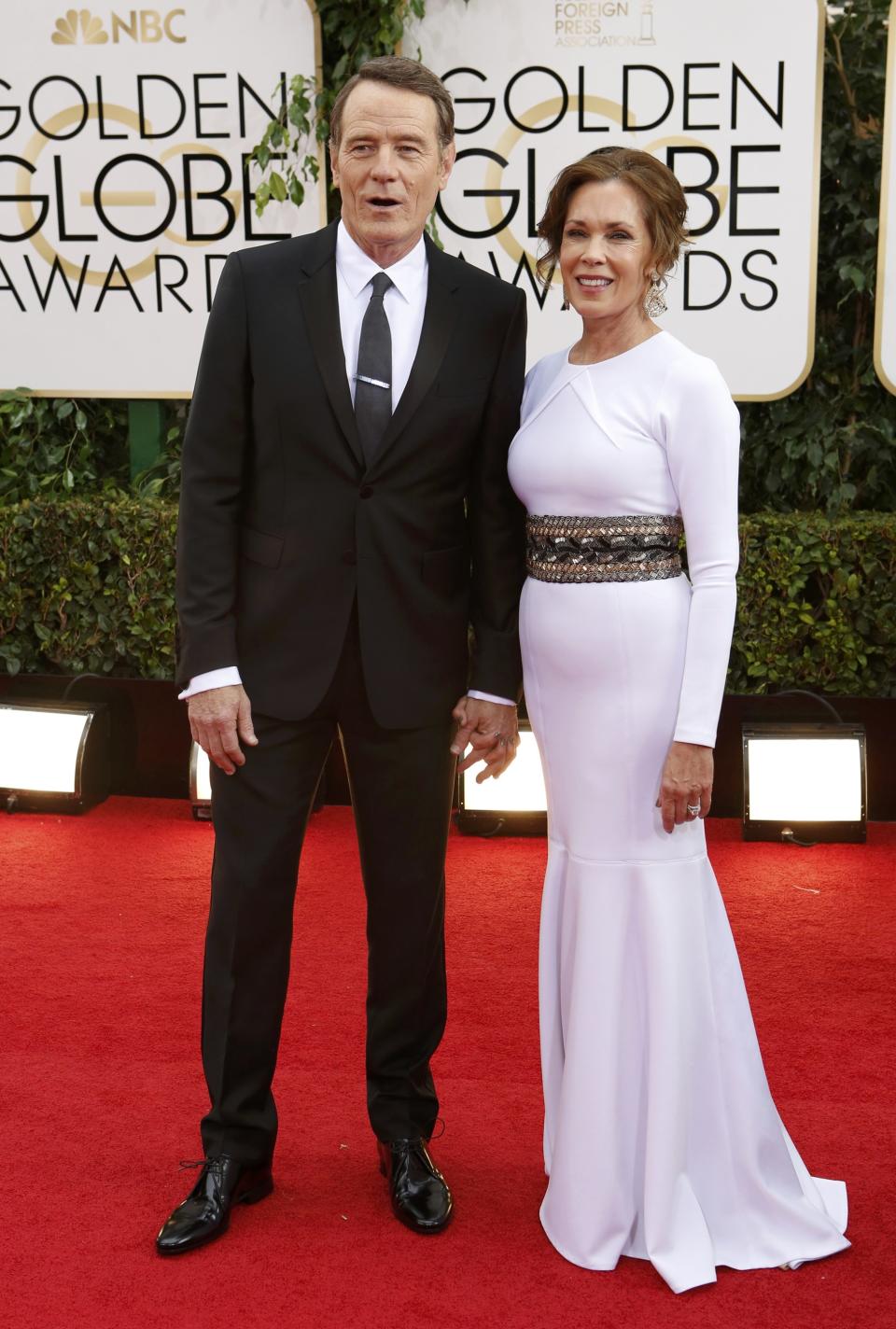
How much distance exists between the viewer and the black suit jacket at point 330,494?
218cm

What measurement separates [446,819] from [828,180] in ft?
10.6

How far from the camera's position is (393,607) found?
2.25 m

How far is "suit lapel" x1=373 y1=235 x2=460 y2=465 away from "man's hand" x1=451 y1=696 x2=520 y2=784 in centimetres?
43

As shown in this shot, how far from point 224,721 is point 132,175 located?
305 cm

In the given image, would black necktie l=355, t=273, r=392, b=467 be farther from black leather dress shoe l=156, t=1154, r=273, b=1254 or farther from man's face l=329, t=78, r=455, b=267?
black leather dress shoe l=156, t=1154, r=273, b=1254

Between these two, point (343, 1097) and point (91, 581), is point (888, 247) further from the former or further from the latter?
point (343, 1097)

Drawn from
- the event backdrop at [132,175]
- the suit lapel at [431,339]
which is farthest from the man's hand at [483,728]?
the event backdrop at [132,175]

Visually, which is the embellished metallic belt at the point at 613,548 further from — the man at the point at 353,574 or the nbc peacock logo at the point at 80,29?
the nbc peacock logo at the point at 80,29

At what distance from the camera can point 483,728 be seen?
234 cm

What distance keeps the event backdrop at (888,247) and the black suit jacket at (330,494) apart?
97.4 inches

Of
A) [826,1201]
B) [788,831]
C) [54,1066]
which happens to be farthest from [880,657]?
[54,1066]

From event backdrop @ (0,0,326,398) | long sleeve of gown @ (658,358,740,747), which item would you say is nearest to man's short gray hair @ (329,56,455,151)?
long sleeve of gown @ (658,358,740,747)

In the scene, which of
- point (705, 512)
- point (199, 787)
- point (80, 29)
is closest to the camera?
point (705, 512)

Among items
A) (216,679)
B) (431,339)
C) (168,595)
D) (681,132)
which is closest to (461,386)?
(431,339)
